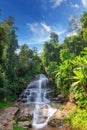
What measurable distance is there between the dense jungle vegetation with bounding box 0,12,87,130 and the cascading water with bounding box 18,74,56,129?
1.44m

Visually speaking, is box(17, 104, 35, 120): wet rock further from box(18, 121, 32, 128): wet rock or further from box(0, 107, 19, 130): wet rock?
box(18, 121, 32, 128): wet rock

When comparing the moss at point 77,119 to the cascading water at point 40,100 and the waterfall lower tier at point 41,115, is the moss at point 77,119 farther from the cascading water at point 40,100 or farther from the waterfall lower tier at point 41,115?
the cascading water at point 40,100

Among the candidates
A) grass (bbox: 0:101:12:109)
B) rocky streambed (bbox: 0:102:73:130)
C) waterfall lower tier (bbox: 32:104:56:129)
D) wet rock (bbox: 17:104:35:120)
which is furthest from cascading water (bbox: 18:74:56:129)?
grass (bbox: 0:101:12:109)

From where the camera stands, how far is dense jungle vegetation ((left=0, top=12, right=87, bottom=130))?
67.6 ft

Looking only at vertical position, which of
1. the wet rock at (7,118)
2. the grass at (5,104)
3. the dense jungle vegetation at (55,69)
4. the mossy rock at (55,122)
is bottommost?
the mossy rock at (55,122)

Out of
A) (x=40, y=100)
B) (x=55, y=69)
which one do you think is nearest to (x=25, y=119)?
(x=40, y=100)

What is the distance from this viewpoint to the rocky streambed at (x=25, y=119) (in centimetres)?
2134

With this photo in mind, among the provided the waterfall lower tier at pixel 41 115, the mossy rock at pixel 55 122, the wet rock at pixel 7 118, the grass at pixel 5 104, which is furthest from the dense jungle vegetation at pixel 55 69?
the wet rock at pixel 7 118

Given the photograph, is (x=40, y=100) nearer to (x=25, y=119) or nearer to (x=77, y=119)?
(x=25, y=119)

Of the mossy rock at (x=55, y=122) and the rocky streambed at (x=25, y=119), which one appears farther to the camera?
the mossy rock at (x=55, y=122)

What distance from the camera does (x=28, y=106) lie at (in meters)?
29.0

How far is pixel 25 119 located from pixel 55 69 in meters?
11.7

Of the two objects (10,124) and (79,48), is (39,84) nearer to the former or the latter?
(79,48)

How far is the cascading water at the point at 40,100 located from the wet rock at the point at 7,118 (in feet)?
8.62
